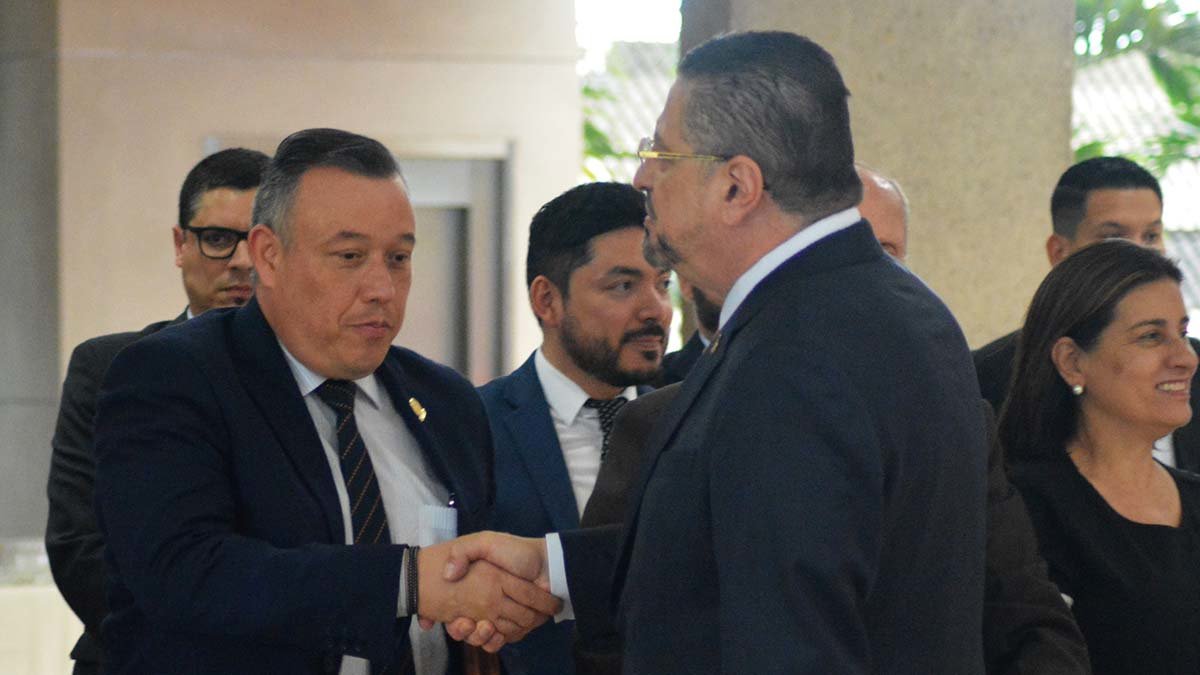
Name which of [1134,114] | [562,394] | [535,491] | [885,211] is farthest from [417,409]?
[1134,114]

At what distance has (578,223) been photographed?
3420 millimetres

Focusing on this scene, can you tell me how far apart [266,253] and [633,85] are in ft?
37.0

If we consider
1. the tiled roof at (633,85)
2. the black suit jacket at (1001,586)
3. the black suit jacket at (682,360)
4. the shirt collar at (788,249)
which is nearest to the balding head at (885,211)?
the black suit jacket at (682,360)

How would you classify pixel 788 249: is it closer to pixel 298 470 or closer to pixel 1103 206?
pixel 298 470

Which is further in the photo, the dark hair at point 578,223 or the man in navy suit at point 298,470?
the dark hair at point 578,223

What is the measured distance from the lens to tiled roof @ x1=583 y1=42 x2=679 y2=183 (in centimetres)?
1274

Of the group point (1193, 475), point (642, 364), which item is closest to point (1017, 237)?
point (1193, 475)

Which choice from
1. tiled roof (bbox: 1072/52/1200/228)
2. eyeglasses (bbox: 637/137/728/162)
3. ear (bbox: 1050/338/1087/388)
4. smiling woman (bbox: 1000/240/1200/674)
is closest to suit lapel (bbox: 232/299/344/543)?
eyeglasses (bbox: 637/137/728/162)

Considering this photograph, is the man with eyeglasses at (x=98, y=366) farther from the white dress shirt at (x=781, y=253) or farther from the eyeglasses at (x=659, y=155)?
the white dress shirt at (x=781, y=253)

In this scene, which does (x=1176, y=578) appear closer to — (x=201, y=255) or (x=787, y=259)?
(x=787, y=259)

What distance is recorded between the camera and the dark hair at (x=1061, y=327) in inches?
131

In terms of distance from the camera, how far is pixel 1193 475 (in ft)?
11.0

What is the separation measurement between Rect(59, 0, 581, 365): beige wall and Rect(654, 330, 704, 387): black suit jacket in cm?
230

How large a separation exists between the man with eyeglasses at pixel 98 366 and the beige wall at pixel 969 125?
1622mm
